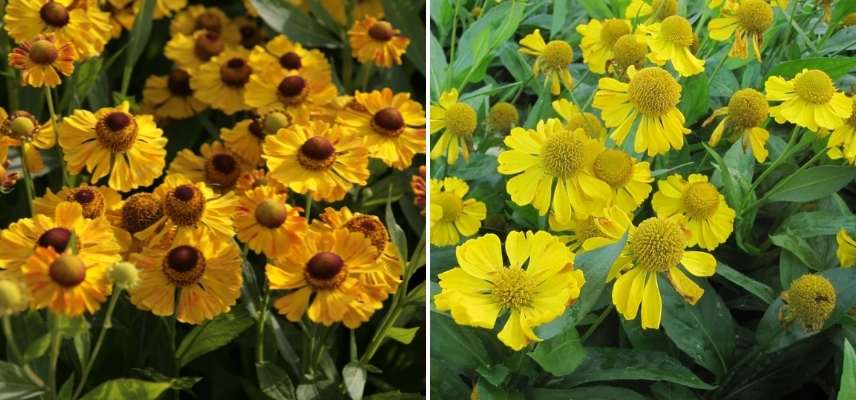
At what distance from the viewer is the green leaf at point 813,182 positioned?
2.49 ft

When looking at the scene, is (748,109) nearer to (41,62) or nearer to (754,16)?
(754,16)

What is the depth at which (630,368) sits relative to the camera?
699mm

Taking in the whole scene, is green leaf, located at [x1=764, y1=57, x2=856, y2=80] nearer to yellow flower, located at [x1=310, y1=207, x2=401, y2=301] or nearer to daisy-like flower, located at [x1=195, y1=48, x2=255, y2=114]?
yellow flower, located at [x1=310, y1=207, x2=401, y2=301]

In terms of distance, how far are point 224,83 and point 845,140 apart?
1.84 feet

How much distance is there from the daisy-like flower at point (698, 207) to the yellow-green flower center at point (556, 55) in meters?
0.13

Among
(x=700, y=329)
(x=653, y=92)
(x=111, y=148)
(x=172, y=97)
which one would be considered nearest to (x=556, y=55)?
(x=653, y=92)

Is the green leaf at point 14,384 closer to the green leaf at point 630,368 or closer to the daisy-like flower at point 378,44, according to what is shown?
the green leaf at point 630,368

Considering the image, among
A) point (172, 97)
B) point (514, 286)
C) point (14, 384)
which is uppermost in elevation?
point (514, 286)

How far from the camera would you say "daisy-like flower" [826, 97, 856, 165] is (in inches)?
28.6

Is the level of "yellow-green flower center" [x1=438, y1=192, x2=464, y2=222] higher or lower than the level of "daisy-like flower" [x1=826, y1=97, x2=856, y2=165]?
lower

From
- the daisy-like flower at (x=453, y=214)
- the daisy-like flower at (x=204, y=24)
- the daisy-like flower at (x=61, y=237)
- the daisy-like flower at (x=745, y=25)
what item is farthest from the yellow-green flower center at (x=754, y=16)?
the daisy-like flower at (x=204, y=24)

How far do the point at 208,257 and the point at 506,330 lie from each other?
0.21 meters

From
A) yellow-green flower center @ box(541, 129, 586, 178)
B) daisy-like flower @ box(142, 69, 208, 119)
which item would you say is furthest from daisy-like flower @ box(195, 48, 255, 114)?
yellow-green flower center @ box(541, 129, 586, 178)

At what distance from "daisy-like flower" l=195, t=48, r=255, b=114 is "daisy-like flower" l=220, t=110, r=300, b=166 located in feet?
0.28
